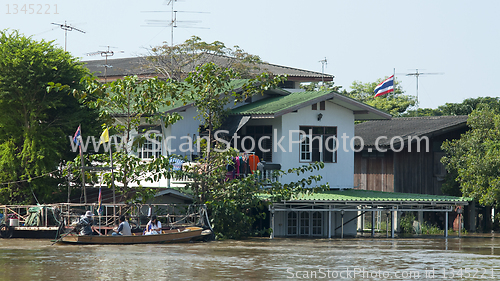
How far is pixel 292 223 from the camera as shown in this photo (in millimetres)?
29766

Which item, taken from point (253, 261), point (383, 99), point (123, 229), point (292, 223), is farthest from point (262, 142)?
point (383, 99)

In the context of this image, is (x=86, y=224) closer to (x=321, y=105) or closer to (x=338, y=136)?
(x=321, y=105)

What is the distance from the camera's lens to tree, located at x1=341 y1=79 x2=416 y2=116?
59.6 meters

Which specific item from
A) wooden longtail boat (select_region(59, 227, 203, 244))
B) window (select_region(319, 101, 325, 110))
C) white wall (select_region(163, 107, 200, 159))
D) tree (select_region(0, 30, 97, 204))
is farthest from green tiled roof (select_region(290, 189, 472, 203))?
tree (select_region(0, 30, 97, 204))

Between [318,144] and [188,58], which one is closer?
[318,144]

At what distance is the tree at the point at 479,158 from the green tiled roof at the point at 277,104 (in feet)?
25.4

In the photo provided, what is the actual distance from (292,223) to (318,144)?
3.66 meters

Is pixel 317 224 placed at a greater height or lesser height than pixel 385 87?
lesser

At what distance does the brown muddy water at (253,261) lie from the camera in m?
17.1

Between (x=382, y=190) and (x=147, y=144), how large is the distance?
1233 centimetres

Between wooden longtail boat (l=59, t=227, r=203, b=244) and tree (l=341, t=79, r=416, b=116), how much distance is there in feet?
118

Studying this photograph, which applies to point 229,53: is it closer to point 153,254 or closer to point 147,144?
point 147,144

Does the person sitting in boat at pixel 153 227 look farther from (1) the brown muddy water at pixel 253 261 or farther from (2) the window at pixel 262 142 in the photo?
(2) the window at pixel 262 142

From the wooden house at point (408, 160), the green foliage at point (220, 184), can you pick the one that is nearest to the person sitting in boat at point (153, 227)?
the green foliage at point (220, 184)
